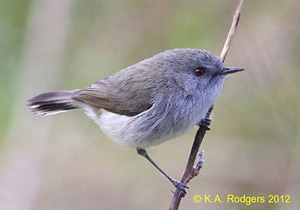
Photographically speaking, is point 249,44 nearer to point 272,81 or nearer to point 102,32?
point 272,81

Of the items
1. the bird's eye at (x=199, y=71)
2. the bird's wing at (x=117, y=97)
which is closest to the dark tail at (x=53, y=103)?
the bird's wing at (x=117, y=97)

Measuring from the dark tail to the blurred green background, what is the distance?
0.50m

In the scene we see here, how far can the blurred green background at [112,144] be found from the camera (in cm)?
461

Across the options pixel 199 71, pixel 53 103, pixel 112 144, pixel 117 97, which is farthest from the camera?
pixel 112 144

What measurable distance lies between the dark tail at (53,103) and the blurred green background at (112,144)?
19.8 inches

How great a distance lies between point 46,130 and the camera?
5.38 metres

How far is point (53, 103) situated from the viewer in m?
4.64

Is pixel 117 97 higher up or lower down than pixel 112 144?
lower down

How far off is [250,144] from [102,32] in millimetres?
2782

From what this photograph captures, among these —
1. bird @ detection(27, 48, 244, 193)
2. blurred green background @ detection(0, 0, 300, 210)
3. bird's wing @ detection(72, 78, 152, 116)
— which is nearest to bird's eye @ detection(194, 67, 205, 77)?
bird @ detection(27, 48, 244, 193)

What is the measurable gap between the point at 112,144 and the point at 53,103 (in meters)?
1.75

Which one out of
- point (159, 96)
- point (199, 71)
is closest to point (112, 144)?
point (159, 96)

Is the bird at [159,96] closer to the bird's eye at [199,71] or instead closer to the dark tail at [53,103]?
the bird's eye at [199,71]

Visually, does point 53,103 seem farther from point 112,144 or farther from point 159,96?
point 112,144
